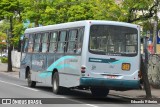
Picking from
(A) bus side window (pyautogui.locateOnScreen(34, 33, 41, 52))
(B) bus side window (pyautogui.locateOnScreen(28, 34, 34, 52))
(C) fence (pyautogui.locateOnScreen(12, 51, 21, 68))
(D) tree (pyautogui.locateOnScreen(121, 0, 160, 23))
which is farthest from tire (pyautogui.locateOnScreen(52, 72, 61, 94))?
(C) fence (pyautogui.locateOnScreen(12, 51, 21, 68))

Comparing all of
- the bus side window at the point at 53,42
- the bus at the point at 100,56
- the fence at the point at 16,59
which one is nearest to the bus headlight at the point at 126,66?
the bus at the point at 100,56

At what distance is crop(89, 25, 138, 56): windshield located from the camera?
16875 millimetres

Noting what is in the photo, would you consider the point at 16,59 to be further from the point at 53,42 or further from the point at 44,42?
the point at 53,42

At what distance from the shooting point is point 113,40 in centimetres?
1717

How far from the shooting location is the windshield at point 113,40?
16875mm

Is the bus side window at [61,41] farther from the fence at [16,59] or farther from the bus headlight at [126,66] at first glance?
the fence at [16,59]

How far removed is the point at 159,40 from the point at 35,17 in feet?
48.1

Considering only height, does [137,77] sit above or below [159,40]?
below

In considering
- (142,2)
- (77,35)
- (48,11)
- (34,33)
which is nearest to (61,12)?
(48,11)

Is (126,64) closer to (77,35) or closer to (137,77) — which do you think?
(137,77)

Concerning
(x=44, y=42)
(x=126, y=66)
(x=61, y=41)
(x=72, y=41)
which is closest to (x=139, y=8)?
(x=61, y=41)

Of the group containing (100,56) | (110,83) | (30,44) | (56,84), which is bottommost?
(56,84)

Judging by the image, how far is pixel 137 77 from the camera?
17234 mm

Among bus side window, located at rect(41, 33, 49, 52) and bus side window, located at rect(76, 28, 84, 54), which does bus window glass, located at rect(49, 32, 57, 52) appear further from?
bus side window, located at rect(76, 28, 84, 54)
